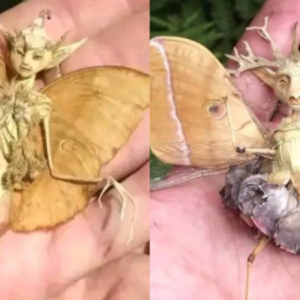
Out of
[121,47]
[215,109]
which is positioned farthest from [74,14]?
[215,109]

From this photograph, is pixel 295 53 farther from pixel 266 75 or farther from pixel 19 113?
pixel 19 113

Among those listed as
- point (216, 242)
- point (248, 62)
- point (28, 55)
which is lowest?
point (216, 242)

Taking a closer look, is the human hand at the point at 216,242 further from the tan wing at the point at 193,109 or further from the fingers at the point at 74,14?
the fingers at the point at 74,14

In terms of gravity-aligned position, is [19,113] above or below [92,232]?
above

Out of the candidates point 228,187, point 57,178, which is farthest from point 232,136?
point 57,178

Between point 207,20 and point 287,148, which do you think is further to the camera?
point 207,20

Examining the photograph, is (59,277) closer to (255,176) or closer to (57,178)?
(57,178)

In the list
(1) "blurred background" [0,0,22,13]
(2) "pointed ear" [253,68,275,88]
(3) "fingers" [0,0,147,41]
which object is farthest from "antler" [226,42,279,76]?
(1) "blurred background" [0,0,22,13]
